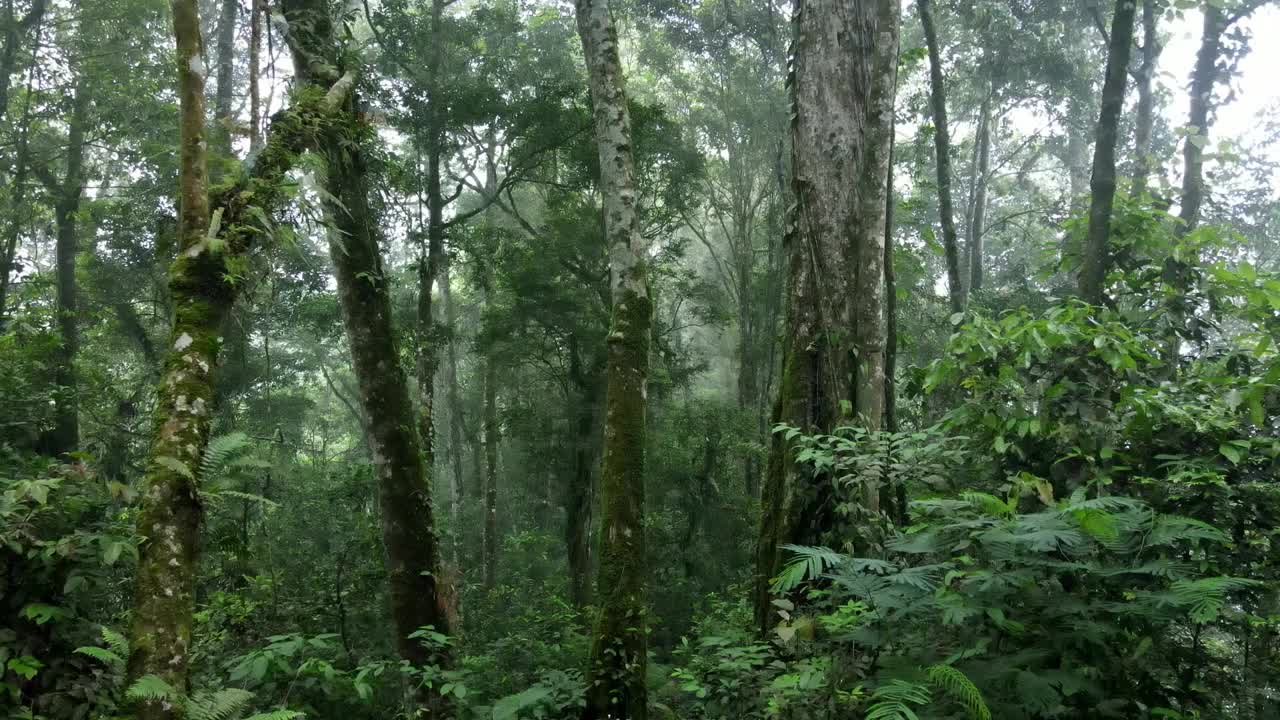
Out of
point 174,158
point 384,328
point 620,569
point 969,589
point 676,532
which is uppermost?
point 174,158

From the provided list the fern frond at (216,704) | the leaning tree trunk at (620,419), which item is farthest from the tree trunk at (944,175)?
the fern frond at (216,704)

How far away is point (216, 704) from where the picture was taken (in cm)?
310

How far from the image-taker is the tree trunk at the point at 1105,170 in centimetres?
599

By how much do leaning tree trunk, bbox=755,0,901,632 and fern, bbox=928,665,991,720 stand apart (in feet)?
7.54

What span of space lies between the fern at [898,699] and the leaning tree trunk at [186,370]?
2800 millimetres

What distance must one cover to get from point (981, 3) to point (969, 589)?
62.1 ft

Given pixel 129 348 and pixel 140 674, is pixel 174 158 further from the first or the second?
pixel 140 674

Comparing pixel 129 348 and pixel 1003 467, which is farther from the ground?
pixel 129 348

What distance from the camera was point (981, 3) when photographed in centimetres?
1756

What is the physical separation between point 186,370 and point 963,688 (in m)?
3.78

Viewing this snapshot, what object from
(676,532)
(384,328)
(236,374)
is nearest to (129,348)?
(236,374)

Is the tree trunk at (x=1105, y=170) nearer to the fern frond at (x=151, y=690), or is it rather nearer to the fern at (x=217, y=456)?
the fern at (x=217, y=456)

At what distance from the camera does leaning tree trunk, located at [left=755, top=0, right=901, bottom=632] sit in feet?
15.9

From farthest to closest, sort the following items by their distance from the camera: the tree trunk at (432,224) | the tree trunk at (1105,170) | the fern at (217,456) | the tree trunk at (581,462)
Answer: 1. the tree trunk at (581,462)
2. the tree trunk at (432,224)
3. the tree trunk at (1105,170)
4. the fern at (217,456)
